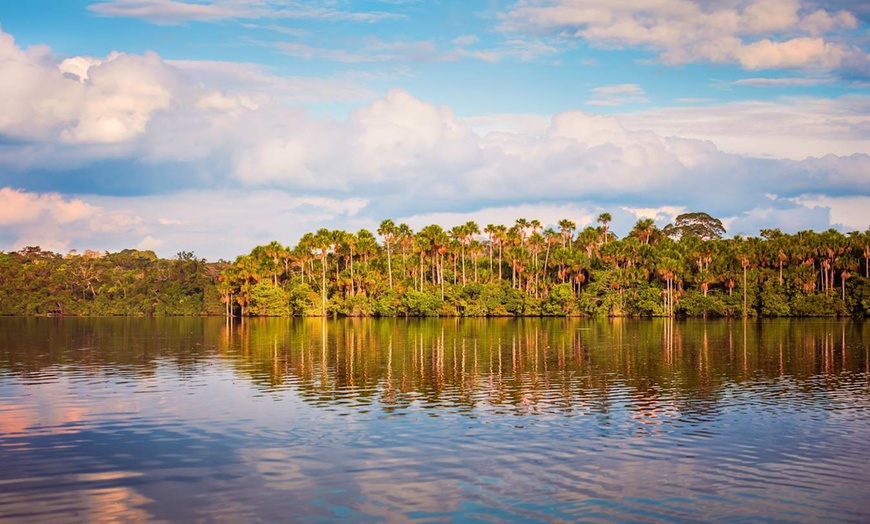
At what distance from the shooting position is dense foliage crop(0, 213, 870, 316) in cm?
14438

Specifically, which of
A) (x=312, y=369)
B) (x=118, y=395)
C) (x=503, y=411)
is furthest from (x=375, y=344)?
(x=503, y=411)

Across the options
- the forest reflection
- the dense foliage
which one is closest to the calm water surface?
the forest reflection

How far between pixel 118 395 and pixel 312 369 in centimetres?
1481

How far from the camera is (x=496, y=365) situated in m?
54.2

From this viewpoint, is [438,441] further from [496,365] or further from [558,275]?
[558,275]

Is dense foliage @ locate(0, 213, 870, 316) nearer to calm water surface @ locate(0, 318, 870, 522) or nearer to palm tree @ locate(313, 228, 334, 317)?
palm tree @ locate(313, 228, 334, 317)

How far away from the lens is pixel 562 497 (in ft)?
68.3

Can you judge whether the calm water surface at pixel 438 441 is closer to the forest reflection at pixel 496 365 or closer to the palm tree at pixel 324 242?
the forest reflection at pixel 496 365

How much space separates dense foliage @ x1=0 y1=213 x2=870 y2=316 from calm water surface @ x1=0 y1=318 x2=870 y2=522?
96002 millimetres

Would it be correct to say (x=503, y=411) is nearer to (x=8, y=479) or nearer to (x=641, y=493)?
(x=641, y=493)

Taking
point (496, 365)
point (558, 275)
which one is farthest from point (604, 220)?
point (496, 365)

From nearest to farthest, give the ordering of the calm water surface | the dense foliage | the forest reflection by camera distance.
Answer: the calm water surface < the forest reflection < the dense foliage

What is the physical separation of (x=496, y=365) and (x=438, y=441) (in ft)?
88.6

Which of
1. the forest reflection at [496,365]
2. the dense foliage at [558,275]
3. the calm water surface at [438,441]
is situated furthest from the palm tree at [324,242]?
the calm water surface at [438,441]
